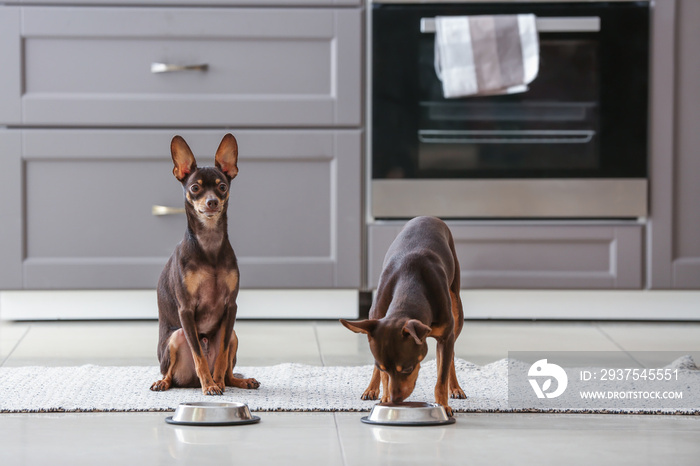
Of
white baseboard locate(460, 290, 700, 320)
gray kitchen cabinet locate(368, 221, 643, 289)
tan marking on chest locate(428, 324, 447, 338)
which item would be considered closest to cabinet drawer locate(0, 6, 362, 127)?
gray kitchen cabinet locate(368, 221, 643, 289)

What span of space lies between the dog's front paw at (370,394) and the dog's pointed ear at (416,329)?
12.9 inches

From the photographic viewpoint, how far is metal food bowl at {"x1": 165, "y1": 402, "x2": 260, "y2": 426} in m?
1.75

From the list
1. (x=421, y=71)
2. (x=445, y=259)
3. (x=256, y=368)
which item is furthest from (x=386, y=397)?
(x=421, y=71)

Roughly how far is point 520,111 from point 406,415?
1.70 metres

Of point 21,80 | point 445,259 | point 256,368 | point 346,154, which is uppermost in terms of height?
point 21,80

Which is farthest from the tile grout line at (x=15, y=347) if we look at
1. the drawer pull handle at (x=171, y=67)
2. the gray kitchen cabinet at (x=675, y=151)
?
the gray kitchen cabinet at (x=675, y=151)

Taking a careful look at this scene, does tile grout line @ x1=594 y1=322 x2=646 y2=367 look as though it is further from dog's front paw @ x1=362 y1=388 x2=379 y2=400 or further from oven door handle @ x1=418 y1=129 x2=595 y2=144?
dog's front paw @ x1=362 y1=388 x2=379 y2=400

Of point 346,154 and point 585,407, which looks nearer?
point 585,407

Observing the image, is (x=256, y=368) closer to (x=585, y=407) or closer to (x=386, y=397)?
(x=386, y=397)

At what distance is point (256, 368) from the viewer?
239cm

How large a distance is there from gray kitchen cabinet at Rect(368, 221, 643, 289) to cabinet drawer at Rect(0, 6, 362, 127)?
0.53 metres

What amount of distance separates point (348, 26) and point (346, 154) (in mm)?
414

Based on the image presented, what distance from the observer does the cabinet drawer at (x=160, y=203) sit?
320 centimetres

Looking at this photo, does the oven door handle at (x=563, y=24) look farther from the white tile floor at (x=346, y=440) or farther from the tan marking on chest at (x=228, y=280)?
the white tile floor at (x=346, y=440)
